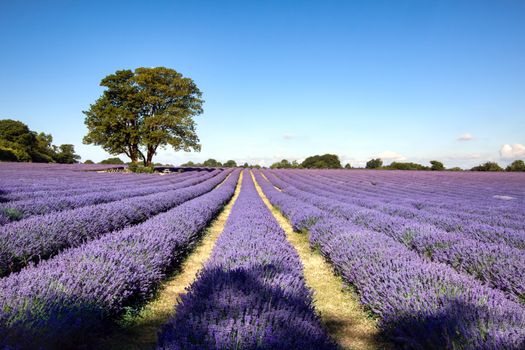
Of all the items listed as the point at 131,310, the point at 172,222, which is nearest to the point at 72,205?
the point at 172,222

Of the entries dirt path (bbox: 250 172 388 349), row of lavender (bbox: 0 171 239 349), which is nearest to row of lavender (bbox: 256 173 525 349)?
dirt path (bbox: 250 172 388 349)

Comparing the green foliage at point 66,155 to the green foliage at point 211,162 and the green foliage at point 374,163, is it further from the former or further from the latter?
the green foliage at point 374,163

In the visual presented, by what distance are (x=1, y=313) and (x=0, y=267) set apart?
2257 mm

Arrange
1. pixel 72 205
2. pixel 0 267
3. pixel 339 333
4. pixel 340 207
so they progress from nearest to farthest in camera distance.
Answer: pixel 339 333, pixel 0 267, pixel 72 205, pixel 340 207

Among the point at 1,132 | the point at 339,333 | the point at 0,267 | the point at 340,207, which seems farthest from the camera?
the point at 1,132

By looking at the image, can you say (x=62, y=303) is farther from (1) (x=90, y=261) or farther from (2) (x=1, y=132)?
(2) (x=1, y=132)

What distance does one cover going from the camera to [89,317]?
2.24 metres

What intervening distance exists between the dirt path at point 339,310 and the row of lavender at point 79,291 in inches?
71.7

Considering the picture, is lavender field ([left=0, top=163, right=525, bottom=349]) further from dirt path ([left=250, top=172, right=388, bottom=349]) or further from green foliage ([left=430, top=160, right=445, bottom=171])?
green foliage ([left=430, top=160, right=445, bottom=171])

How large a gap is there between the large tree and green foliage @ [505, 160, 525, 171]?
53.6m

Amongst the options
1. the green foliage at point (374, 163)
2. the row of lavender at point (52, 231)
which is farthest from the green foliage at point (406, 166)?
the row of lavender at point (52, 231)

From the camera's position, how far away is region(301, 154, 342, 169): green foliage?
95.9 meters

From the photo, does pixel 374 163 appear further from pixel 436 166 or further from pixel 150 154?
pixel 150 154

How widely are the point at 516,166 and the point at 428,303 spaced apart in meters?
65.3
